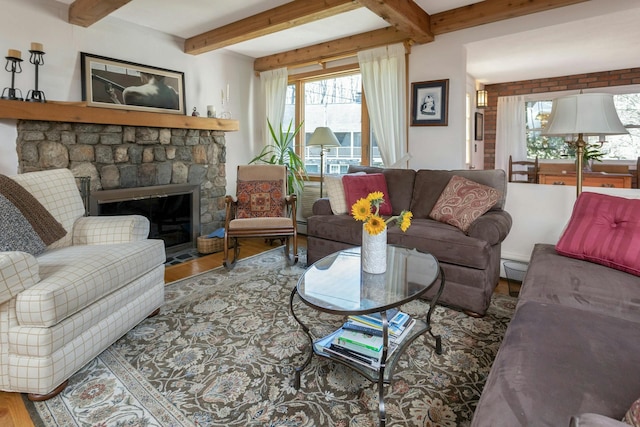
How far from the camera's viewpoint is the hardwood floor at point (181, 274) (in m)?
1.48

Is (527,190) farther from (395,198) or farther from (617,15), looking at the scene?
(617,15)

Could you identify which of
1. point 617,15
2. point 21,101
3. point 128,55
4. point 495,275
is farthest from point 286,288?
point 617,15

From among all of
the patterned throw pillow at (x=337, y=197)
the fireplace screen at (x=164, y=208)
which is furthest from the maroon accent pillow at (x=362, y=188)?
the fireplace screen at (x=164, y=208)

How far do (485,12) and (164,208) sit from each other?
3.57 m

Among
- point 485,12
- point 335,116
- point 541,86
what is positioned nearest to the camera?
point 485,12

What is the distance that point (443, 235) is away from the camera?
2.54 meters

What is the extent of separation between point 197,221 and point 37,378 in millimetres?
2683

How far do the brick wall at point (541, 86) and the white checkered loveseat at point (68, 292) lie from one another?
5.98 m

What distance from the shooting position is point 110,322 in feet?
6.21

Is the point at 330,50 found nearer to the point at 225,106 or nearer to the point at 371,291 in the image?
the point at 225,106

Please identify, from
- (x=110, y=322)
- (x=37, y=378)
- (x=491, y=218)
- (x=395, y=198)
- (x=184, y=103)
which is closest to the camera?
(x=37, y=378)

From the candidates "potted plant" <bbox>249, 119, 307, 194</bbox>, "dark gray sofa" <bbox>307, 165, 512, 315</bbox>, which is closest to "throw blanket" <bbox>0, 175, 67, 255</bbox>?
"dark gray sofa" <bbox>307, 165, 512, 315</bbox>

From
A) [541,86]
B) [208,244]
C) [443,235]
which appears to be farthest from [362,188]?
[541,86]

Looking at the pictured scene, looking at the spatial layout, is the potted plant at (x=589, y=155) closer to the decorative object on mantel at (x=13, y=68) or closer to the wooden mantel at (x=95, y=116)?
the wooden mantel at (x=95, y=116)
